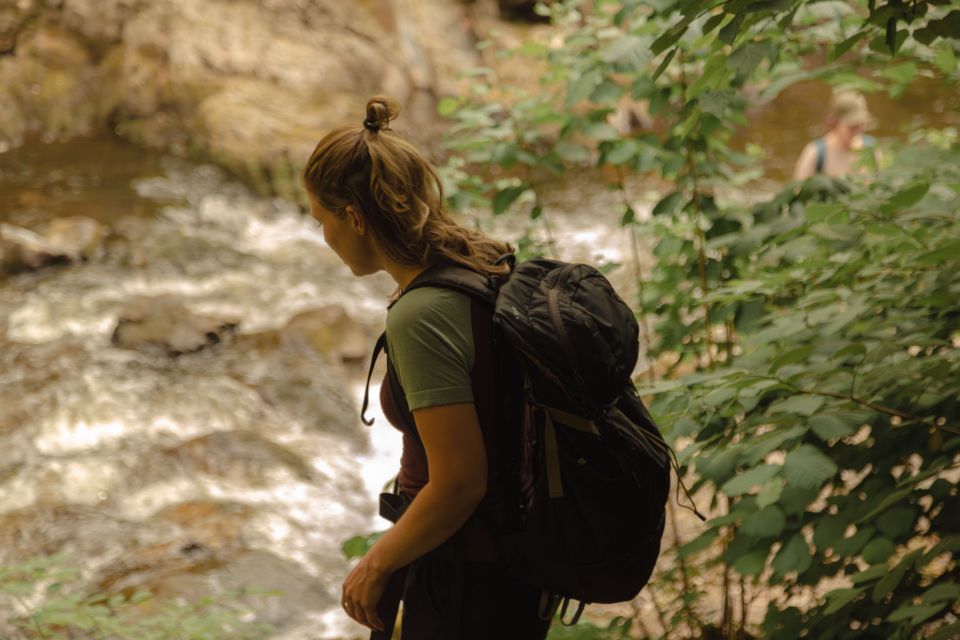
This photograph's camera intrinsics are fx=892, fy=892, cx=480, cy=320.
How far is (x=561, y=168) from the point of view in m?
3.13

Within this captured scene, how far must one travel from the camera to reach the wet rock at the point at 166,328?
689 centimetres

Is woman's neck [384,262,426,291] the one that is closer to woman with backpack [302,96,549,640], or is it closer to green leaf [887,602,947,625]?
woman with backpack [302,96,549,640]

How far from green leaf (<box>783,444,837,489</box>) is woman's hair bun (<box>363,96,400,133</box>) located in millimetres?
1108

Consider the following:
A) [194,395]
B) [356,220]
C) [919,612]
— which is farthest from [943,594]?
[194,395]

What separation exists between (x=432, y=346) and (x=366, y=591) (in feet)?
1.70

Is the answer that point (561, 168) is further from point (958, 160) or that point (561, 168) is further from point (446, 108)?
point (958, 160)

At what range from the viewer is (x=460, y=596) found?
1.76 meters

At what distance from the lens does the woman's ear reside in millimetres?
1709

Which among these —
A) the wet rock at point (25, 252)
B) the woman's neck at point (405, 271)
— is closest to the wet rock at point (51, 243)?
the wet rock at point (25, 252)

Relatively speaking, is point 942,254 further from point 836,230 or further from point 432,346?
point 432,346

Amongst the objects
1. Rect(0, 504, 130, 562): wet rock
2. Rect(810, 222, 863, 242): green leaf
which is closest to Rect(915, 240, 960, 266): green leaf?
Rect(810, 222, 863, 242): green leaf

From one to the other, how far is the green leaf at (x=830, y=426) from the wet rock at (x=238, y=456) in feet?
14.0

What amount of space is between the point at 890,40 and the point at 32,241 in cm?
768

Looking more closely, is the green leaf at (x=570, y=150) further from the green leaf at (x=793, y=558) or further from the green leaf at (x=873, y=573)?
the green leaf at (x=873, y=573)
